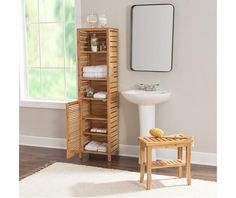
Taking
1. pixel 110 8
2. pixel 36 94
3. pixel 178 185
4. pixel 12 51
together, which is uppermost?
pixel 110 8

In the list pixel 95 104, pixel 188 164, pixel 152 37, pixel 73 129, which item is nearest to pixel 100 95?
pixel 95 104

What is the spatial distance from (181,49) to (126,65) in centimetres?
73

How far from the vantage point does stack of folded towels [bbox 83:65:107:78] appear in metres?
4.47

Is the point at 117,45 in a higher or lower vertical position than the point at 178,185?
higher

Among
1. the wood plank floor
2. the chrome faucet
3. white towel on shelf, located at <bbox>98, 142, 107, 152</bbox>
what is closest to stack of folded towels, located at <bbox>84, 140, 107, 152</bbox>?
white towel on shelf, located at <bbox>98, 142, 107, 152</bbox>

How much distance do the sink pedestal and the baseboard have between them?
36 centimetres

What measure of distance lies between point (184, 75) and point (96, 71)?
107cm

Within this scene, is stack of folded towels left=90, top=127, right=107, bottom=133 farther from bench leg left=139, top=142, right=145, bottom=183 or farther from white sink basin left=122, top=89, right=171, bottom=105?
bench leg left=139, top=142, right=145, bottom=183

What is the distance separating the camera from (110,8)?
4617 mm

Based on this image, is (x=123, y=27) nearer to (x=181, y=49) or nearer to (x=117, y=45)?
(x=117, y=45)

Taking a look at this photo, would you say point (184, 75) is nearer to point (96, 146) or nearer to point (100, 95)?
point (100, 95)

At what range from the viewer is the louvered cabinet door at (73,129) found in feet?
14.7

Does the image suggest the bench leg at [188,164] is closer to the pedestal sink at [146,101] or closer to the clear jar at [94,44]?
the pedestal sink at [146,101]

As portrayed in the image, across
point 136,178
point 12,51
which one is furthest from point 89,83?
point 12,51
